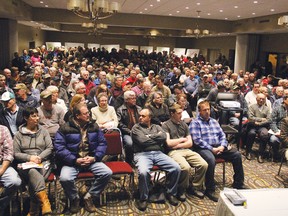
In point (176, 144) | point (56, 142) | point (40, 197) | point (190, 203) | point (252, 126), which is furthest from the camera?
point (252, 126)

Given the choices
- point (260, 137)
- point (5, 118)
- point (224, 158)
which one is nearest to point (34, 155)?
point (5, 118)

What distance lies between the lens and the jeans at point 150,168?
379 centimetres

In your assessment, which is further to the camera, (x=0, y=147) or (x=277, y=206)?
(x=0, y=147)

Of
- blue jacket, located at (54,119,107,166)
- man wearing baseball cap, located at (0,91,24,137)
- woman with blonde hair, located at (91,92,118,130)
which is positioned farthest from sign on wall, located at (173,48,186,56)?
blue jacket, located at (54,119,107,166)

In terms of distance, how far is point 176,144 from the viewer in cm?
423

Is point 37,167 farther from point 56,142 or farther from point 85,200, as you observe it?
point 85,200

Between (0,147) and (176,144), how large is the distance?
7.46 ft

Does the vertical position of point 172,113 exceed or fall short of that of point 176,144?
it exceeds it

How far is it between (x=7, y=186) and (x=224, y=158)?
2.89 metres

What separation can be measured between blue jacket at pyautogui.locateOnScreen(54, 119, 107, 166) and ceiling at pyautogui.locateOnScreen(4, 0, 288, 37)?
788 centimetres

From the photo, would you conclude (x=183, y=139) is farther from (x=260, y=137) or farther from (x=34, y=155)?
(x=260, y=137)

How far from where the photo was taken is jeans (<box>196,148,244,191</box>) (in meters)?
4.12

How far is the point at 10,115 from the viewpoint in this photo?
4191 millimetres

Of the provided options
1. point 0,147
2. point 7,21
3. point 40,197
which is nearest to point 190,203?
point 40,197
